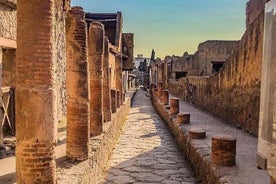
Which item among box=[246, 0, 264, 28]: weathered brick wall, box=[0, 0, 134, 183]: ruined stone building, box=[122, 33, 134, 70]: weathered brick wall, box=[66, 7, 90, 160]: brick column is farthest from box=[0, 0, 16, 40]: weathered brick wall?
box=[122, 33, 134, 70]: weathered brick wall

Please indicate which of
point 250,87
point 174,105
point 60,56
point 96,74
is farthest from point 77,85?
point 174,105

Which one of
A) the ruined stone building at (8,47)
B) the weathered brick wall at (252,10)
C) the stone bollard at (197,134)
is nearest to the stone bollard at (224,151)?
the stone bollard at (197,134)

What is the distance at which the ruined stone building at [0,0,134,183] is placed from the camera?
3359 mm

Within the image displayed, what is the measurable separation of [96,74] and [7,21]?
2424 millimetres

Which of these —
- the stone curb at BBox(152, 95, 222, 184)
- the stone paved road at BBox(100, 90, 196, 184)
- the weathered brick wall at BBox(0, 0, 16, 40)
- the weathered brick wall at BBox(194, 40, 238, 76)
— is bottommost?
the stone paved road at BBox(100, 90, 196, 184)

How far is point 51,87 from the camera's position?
11.5 feet

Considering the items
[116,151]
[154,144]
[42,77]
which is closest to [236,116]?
[154,144]

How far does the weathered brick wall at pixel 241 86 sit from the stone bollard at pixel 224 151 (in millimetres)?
3104

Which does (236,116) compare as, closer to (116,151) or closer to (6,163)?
(116,151)

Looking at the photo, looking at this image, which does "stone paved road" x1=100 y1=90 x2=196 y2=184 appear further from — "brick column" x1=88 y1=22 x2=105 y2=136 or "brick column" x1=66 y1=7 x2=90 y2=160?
"brick column" x1=66 y1=7 x2=90 y2=160

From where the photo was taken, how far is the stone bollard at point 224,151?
17.5 ft

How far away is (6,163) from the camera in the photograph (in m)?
5.09

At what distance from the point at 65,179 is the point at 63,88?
613 centimetres

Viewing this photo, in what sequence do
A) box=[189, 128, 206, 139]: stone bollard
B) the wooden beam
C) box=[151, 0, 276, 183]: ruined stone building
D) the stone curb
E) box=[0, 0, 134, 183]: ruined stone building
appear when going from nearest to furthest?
→ 1. box=[151, 0, 276, 183]: ruined stone building
2. box=[0, 0, 134, 183]: ruined stone building
3. the stone curb
4. the wooden beam
5. box=[189, 128, 206, 139]: stone bollard
